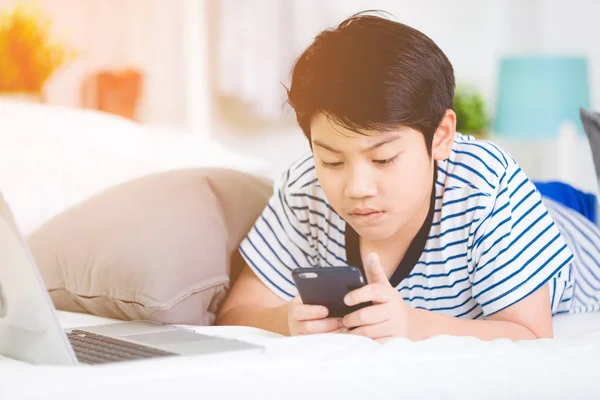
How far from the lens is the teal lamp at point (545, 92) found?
325 cm

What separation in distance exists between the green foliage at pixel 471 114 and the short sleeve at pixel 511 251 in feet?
8.43

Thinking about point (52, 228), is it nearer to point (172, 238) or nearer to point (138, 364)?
point (172, 238)

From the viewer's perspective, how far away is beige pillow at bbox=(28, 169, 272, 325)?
1297mm

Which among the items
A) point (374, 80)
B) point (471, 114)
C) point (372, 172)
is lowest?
point (471, 114)

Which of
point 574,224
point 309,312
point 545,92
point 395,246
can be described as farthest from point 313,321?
point 545,92

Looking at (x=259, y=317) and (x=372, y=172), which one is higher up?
(x=372, y=172)

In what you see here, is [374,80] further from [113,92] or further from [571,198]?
[113,92]

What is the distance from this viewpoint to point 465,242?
4.05 ft

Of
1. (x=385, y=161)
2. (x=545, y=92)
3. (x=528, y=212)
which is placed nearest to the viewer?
(x=385, y=161)

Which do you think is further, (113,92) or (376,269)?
(113,92)

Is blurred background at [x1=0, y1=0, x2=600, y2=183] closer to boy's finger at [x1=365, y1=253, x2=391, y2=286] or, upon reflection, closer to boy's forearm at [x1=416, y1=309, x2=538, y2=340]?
boy's forearm at [x1=416, y1=309, x2=538, y2=340]

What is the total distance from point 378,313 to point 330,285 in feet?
0.22

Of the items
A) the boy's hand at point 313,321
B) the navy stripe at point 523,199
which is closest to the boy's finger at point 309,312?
the boy's hand at point 313,321

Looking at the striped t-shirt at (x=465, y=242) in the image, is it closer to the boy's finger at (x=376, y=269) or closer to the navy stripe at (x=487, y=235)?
the navy stripe at (x=487, y=235)
